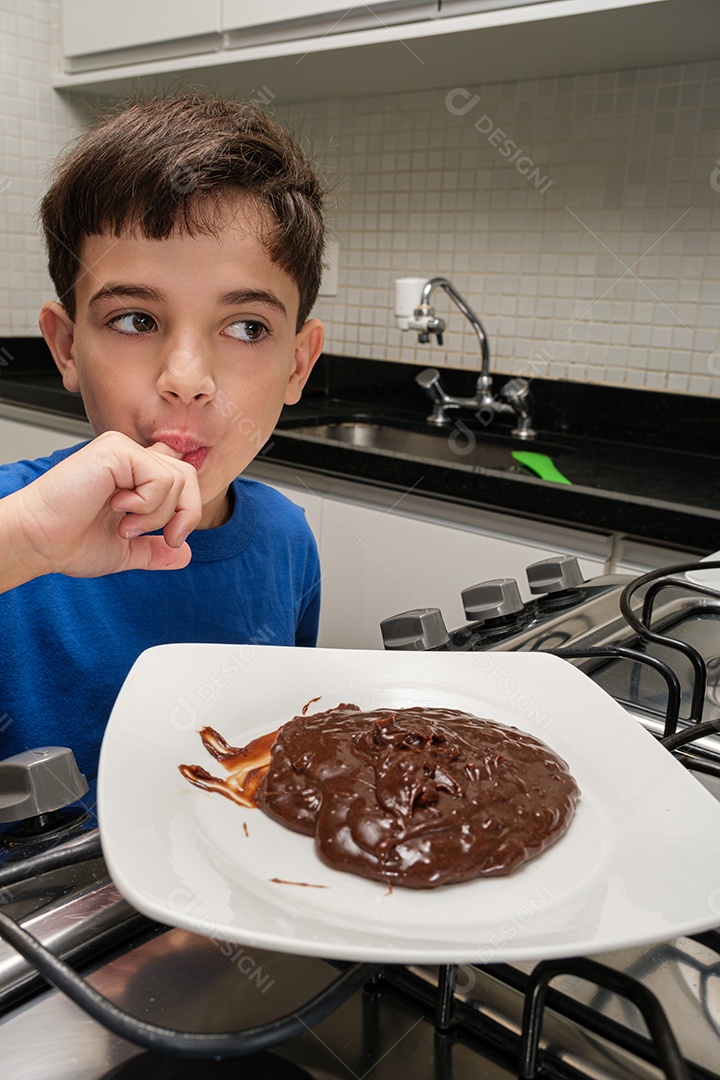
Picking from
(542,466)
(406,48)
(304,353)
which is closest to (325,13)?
(406,48)

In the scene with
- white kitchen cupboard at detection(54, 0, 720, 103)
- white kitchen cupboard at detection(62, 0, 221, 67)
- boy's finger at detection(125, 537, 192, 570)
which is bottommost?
boy's finger at detection(125, 537, 192, 570)

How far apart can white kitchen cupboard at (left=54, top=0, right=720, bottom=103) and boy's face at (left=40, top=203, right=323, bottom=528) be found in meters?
1.23

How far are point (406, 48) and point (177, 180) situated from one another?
1476 millimetres

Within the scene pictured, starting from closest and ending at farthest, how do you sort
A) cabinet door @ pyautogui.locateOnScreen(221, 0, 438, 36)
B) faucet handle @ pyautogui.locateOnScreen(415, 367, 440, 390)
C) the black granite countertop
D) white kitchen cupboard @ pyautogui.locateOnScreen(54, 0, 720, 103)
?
1. the black granite countertop
2. white kitchen cupboard @ pyautogui.locateOnScreen(54, 0, 720, 103)
3. cabinet door @ pyautogui.locateOnScreen(221, 0, 438, 36)
4. faucet handle @ pyautogui.locateOnScreen(415, 367, 440, 390)

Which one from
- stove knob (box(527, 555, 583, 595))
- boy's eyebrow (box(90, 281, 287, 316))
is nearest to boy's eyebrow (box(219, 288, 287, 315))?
boy's eyebrow (box(90, 281, 287, 316))

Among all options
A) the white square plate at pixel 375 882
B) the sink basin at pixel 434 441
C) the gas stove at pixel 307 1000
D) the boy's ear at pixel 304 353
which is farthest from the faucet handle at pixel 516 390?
the gas stove at pixel 307 1000

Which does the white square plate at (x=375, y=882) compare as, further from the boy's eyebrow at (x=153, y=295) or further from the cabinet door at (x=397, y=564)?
the cabinet door at (x=397, y=564)

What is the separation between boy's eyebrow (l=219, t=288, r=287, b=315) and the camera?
74 centimetres

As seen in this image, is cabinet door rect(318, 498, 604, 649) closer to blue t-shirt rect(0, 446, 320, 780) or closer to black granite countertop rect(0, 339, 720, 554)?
black granite countertop rect(0, 339, 720, 554)

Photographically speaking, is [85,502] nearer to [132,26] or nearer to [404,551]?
[404,551]

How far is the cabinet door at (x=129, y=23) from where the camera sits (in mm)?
2256

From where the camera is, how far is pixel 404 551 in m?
1.90

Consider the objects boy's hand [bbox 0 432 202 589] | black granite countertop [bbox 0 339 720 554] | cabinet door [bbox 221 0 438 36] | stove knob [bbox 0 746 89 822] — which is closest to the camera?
stove knob [bbox 0 746 89 822]

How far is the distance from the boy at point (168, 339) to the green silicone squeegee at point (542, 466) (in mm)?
868
